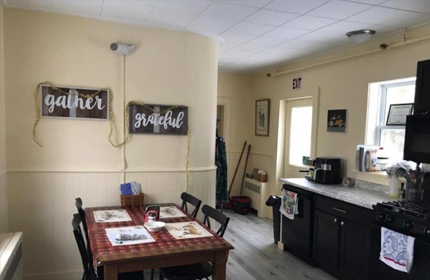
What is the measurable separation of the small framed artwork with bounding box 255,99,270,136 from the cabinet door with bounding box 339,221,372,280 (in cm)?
259

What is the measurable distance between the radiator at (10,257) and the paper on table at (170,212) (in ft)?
3.64

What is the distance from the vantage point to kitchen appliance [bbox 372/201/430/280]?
7.56 feet

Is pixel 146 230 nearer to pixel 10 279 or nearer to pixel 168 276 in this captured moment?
pixel 168 276

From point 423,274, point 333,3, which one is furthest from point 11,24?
point 423,274

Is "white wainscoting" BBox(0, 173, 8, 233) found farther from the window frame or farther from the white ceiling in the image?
the window frame

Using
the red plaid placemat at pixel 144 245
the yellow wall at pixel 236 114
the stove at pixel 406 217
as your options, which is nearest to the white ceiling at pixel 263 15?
the stove at pixel 406 217

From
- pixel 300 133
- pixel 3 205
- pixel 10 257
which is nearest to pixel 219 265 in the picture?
pixel 10 257

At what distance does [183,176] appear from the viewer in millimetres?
3422

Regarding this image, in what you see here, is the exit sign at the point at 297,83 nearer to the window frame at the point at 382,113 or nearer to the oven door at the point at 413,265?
the window frame at the point at 382,113

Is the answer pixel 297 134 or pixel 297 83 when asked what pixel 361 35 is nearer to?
pixel 297 83

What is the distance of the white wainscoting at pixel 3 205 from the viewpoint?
8.75 ft

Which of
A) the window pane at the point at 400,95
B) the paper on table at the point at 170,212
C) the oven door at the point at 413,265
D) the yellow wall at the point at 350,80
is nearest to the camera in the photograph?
the oven door at the point at 413,265

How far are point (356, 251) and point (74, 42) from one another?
325cm

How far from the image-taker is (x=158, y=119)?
3.28m
